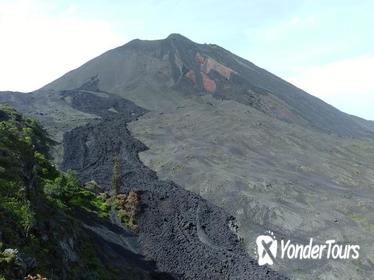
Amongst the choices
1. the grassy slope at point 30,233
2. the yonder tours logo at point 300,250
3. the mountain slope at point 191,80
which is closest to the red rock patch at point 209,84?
A: the mountain slope at point 191,80

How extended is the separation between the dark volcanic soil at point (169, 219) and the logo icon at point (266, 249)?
54.3 inches

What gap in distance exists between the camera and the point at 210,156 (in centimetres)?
7481

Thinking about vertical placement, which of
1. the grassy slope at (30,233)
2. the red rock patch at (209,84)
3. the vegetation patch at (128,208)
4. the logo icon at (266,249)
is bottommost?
the logo icon at (266,249)

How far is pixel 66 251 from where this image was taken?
76.0 feet

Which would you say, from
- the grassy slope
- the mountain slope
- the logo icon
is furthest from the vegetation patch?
the mountain slope

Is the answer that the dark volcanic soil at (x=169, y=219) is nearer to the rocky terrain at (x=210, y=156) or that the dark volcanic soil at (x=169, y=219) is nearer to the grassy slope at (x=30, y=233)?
the rocky terrain at (x=210, y=156)

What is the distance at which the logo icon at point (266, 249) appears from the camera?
4153 centimetres

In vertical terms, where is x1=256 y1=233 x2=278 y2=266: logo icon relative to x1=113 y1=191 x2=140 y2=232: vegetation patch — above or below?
below

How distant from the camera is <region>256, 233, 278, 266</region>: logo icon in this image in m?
41.5

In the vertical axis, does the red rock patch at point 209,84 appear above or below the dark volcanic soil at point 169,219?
above

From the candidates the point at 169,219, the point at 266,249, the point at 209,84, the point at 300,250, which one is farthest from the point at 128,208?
the point at 209,84

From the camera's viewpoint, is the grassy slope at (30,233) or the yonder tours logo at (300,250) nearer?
the grassy slope at (30,233)

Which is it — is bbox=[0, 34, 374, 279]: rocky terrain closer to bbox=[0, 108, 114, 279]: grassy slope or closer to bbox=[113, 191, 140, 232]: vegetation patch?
bbox=[113, 191, 140, 232]: vegetation patch

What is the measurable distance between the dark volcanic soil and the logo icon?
54.3 inches
